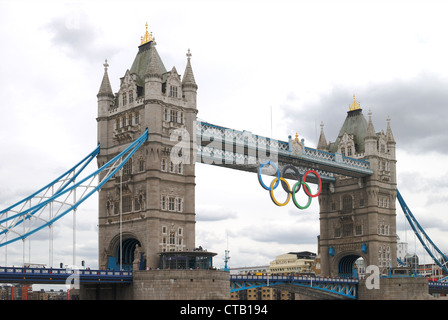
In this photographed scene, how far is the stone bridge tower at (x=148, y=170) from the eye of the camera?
349 ft

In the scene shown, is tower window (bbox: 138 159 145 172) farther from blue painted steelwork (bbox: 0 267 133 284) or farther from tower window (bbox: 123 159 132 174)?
blue painted steelwork (bbox: 0 267 133 284)

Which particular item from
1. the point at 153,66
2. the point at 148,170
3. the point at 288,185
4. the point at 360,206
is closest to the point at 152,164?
the point at 148,170

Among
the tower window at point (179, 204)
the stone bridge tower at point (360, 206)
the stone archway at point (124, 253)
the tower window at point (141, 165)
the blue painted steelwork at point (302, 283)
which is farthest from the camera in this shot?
the stone bridge tower at point (360, 206)

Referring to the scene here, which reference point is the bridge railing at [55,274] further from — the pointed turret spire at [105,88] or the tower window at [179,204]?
A: the pointed turret spire at [105,88]

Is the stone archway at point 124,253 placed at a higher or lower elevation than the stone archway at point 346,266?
higher

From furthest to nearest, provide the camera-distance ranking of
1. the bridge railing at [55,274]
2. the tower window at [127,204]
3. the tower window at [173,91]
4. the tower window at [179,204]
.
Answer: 1. the tower window at [173,91]
2. the tower window at [127,204]
3. the tower window at [179,204]
4. the bridge railing at [55,274]

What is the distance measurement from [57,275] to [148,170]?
69.6ft

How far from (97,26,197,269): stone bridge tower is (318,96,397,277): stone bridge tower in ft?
142

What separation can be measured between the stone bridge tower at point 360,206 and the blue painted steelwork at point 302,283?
7.75 m

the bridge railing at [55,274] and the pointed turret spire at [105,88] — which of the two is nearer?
the bridge railing at [55,274]

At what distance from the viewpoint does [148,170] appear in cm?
10638

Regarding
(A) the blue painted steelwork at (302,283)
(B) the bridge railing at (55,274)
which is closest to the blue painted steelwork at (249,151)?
(A) the blue painted steelwork at (302,283)
